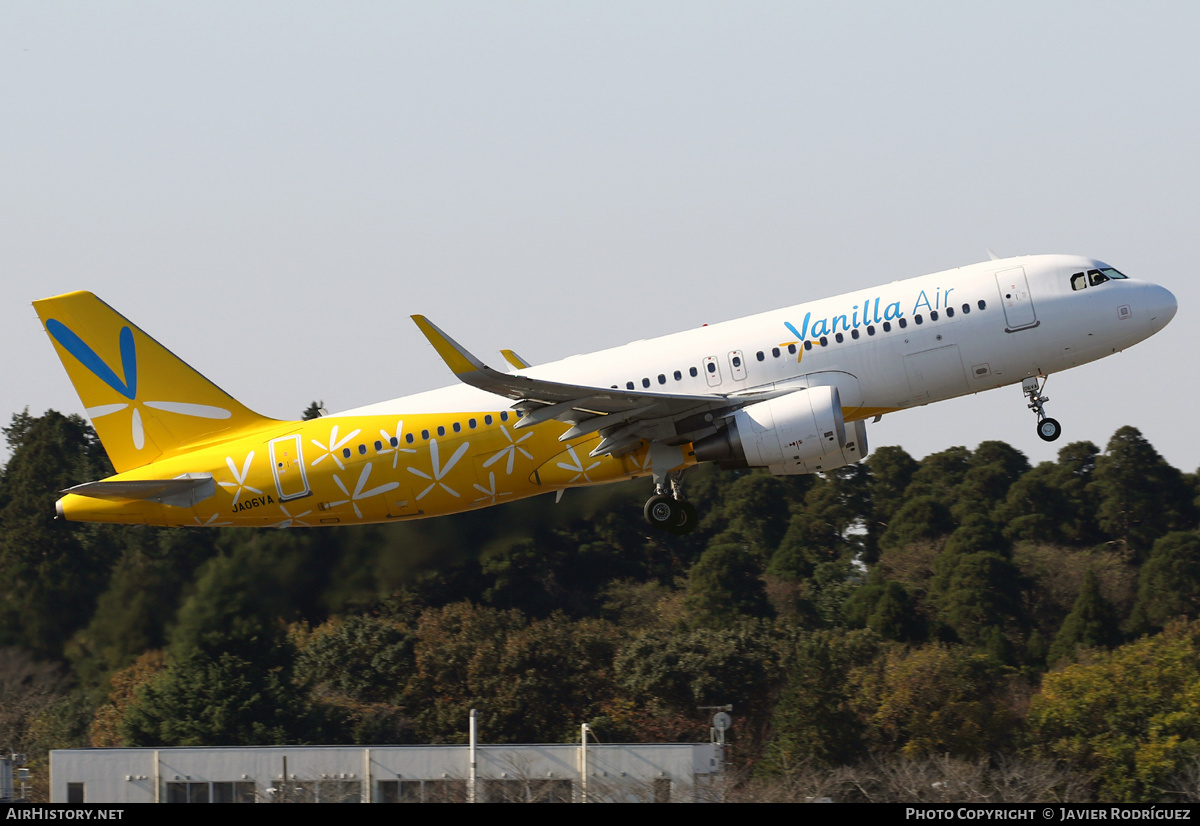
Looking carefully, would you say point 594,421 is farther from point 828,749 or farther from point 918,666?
point 918,666

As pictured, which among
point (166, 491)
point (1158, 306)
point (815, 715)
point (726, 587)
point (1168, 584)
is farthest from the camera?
point (1168, 584)

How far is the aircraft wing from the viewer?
99.8 ft

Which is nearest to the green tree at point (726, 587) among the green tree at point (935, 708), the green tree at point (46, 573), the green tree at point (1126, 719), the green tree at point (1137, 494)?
the green tree at point (935, 708)

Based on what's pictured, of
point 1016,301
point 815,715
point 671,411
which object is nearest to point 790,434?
point 671,411

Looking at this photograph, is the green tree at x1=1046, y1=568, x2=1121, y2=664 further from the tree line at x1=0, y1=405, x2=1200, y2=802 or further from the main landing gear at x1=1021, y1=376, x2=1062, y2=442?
the main landing gear at x1=1021, y1=376, x2=1062, y2=442

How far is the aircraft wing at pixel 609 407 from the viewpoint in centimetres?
3043

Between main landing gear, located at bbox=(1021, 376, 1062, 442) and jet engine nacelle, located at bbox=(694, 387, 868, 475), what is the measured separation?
502 cm

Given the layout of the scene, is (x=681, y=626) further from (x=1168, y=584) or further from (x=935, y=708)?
(x=1168, y=584)

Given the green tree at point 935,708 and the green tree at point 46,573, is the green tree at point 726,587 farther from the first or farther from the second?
the green tree at point 46,573

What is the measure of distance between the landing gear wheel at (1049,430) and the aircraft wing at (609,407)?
268 inches

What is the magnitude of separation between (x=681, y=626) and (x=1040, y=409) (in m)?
42.6

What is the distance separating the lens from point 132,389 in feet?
123

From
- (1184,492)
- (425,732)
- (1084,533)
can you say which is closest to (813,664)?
(425,732)

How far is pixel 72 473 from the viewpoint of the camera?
71562mm
